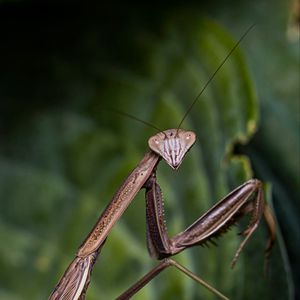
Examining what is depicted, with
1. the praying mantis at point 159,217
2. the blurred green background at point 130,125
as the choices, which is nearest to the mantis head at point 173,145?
the praying mantis at point 159,217

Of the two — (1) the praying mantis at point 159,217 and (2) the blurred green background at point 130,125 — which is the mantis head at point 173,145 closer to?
(1) the praying mantis at point 159,217

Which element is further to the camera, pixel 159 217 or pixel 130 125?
pixel 130 125

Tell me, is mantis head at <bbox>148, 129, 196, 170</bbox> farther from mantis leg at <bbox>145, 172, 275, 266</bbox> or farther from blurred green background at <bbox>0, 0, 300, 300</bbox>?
blurred green background at <bbox>0, 0, 300, 300</bbox>

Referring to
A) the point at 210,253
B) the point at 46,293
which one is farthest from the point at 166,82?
the point at 46,293

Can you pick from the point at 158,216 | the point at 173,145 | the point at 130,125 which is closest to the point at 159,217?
the point at 158,216

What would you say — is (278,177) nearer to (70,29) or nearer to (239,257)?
(239,257)

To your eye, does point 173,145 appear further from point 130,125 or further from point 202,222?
point 130,125


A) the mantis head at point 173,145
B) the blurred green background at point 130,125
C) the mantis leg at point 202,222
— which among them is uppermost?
the blurred green background at point 130,125

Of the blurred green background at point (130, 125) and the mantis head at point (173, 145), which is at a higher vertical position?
the blurred green background at point (130, 125)

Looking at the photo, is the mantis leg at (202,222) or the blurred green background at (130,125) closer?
the mantis leg at (202,222)
